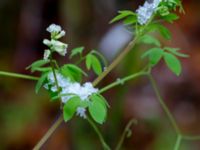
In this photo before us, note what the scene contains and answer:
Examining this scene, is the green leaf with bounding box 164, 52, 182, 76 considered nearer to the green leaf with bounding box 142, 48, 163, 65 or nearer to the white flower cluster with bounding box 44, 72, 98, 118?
the green leaf with bounding box 142, 48, 163, 65

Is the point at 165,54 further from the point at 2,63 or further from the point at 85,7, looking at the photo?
the point at 2,63

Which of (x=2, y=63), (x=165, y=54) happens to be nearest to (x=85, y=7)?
(x=2, y=63)

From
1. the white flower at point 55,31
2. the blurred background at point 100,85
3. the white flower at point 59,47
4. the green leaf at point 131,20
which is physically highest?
the white flower at point 55,31

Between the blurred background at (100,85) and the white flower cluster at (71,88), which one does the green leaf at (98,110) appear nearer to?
the white flower cluster at (71,88)

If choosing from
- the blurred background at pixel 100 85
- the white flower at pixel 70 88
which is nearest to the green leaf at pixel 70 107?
the white flower at pixel 70 88

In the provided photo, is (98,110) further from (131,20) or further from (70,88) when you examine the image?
(131,20)
